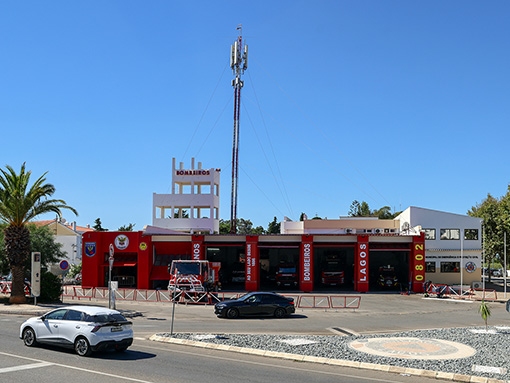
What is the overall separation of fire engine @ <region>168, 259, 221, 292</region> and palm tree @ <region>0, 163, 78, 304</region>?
9402 millimetres

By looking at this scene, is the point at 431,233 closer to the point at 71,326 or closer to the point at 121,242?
the point at 121,242

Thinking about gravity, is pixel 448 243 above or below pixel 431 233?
below

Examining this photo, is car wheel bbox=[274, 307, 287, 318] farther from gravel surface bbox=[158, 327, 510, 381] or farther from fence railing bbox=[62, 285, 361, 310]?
gravel surface bbox=[158, 327, 510, 381]

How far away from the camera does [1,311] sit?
3067cm

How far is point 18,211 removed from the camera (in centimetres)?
3453

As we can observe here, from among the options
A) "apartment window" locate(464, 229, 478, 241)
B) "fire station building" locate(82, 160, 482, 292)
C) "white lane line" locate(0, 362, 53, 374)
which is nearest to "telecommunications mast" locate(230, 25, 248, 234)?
"fire station building" locate(82, 160, 482, 292)

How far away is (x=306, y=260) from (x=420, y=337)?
28072 mm

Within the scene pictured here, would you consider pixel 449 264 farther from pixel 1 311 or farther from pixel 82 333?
pixel 82 333

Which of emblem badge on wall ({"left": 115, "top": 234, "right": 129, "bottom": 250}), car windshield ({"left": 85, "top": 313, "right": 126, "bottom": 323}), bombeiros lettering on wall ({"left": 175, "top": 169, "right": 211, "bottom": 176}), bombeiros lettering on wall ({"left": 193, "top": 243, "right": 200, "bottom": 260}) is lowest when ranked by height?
car windshield ({"left": 85, "top": 313, "right": 126, "bottom": 323})

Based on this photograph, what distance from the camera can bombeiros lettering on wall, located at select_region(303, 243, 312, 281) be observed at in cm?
4875

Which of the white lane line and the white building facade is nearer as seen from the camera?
the white lane line

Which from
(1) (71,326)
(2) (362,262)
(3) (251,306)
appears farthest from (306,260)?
(1) (71,326)

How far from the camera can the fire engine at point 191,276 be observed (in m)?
37.8

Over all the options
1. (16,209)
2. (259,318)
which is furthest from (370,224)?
(16,209)
